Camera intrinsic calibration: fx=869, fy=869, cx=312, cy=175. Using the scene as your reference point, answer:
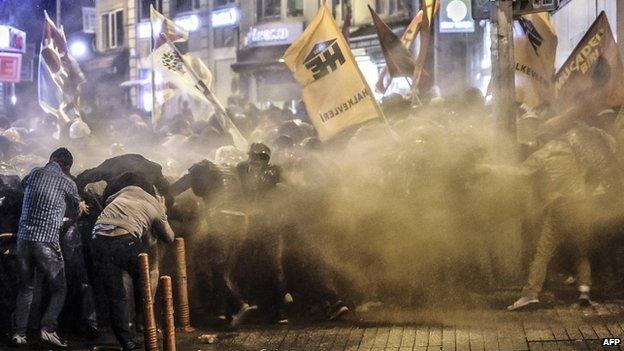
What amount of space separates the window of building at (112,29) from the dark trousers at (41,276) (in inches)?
1319

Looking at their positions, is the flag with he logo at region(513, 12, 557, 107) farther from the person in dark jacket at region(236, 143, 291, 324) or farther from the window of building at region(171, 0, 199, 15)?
the window of building at region(171, 0, 199, 15)

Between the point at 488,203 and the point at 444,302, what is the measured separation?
1.23 metres

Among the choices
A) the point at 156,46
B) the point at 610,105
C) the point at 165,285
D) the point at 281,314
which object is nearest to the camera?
the point at 165,285

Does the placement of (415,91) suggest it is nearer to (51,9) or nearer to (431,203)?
(431,203)

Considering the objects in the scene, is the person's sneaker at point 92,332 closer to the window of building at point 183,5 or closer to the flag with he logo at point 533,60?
the flag with he logo at point 533,60

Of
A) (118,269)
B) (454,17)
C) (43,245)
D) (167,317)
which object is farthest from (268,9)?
(167,317)

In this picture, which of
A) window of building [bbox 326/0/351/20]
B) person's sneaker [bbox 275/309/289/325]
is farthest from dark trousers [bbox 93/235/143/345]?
window of building [bbox 326/0/351/20]

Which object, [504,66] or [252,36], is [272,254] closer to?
[504,66]

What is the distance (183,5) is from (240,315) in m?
28.4

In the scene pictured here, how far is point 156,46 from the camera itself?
570 inches

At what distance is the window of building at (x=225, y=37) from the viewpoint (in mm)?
33406

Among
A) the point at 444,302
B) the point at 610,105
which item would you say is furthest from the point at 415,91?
the point at 444,302

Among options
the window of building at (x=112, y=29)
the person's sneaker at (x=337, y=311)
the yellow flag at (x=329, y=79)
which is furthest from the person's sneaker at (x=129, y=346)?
the window of building at (x=112, y=29)

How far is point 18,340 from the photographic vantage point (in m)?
8.84
